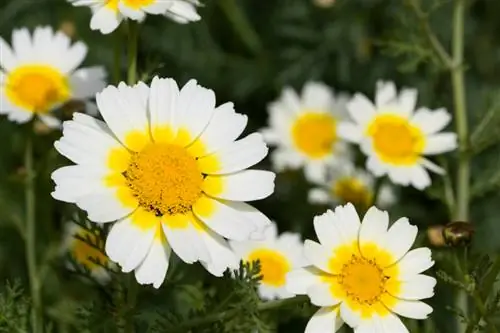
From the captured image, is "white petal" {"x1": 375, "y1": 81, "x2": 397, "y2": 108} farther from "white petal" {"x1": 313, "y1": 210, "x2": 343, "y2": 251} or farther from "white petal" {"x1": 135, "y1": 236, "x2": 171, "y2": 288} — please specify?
"white petal" {"x1": 135, "y1": 236, "x2": 171, "y2": 288}

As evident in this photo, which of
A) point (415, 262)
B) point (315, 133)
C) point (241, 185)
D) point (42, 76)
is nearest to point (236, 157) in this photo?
→ point (241, 185)

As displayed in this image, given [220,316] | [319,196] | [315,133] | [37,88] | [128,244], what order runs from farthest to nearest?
1. [315,133]
2. [319,196]
3. [37,88]
4. [220,316]
5. [128,244]

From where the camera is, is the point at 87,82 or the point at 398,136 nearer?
the point at 87,82

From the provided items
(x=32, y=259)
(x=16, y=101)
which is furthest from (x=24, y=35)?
(x=32, y=259)

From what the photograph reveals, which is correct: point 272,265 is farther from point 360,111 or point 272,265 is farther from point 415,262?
point 415,262

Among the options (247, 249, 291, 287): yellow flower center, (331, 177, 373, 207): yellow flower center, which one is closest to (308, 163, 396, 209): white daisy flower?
(331, 177, 373, 207): yellow flower center

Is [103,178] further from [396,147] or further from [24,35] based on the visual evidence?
[396,147]

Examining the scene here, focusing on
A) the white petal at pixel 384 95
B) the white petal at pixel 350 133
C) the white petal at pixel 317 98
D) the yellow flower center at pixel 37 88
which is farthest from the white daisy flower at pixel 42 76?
the white petal at pixel 317 98

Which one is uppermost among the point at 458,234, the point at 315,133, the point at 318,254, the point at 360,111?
the point at 315,133
